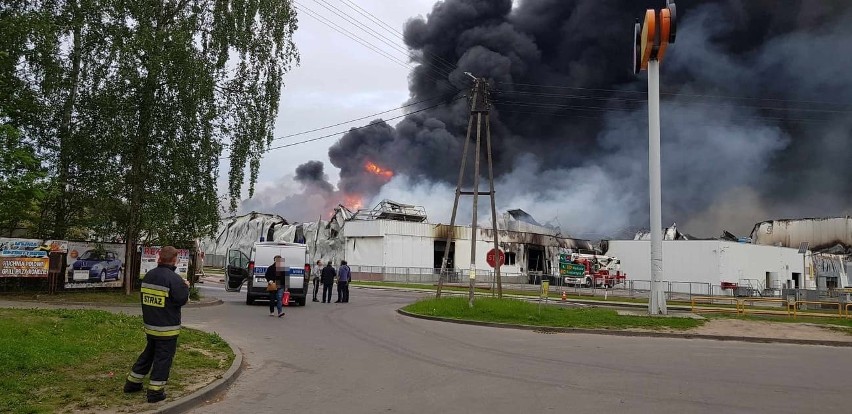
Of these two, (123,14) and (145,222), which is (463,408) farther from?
(123,14)

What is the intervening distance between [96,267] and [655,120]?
18436mm

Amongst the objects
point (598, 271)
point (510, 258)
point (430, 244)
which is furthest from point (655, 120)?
point (510, 258)

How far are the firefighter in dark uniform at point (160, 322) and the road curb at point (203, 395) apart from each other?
0.74 ft

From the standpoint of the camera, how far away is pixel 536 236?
175 feet

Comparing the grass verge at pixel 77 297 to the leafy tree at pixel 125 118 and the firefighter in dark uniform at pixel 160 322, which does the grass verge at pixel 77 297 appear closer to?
the leafy tree at pixel 125 118

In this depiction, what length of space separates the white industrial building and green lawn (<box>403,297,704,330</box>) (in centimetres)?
1909

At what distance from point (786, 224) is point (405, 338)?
5555 cm

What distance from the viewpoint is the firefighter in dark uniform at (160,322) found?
6016 millimetres

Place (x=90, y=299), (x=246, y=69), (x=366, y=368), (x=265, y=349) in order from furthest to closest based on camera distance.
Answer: (x=246, y=69)
(x=90, y=299)
(x=265, y=349)
(x=366, y=368)

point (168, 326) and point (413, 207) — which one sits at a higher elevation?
point (413, 207)

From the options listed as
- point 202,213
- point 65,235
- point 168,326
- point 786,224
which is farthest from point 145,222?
point 786,224

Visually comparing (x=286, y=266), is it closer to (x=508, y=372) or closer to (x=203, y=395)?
(x=508, y=372)

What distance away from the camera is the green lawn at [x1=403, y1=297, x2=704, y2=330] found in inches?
603

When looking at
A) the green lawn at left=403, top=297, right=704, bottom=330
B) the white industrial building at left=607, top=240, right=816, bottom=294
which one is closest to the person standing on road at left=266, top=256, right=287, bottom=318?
the green lawn at left=403, top=297, right=704, bottom=330
